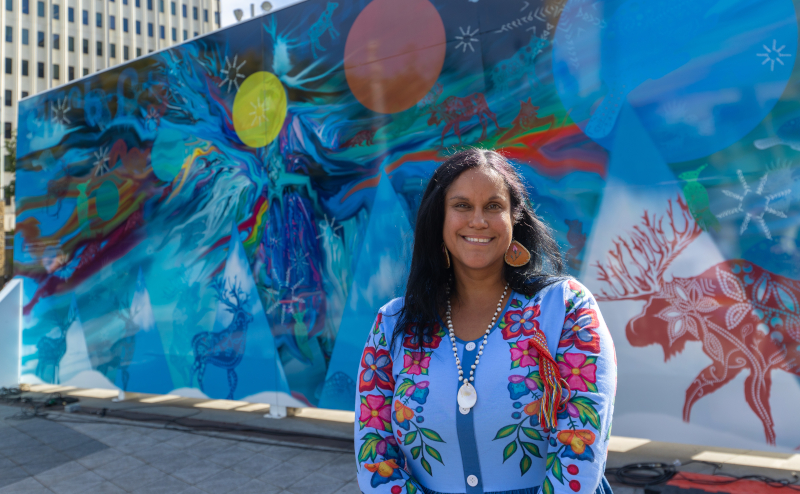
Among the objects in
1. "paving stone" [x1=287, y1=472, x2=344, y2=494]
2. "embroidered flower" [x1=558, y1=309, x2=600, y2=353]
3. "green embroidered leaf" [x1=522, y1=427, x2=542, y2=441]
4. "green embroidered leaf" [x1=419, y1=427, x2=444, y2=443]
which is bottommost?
"paving stone" [x1=287, y1=472, x2=344, y2=494]

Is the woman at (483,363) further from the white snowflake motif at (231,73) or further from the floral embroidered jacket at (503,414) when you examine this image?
the white snowflake motif at (231,73)

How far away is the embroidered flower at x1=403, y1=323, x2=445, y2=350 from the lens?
1269 mm

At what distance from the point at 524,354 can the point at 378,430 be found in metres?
0.41

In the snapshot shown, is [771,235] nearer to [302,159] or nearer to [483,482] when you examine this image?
[483,482]

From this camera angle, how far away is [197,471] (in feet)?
11.4

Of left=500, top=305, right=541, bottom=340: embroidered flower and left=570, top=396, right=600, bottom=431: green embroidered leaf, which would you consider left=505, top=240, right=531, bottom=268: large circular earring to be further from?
left=570, top=396, right=600, bottom=431: green embroidered leaf

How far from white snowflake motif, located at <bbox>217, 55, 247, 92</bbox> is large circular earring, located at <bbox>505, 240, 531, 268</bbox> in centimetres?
382

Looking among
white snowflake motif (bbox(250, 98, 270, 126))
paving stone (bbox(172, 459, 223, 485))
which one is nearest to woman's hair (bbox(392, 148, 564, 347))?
paving stone (bbox(172, 459, 223, 485))

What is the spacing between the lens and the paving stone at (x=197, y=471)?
11.0 ft

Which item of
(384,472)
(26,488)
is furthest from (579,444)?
(26,488)

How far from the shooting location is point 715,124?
2885mm

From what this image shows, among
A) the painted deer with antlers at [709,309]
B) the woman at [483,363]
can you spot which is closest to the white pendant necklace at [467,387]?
the woman at [483,363]

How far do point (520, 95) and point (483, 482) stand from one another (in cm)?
273

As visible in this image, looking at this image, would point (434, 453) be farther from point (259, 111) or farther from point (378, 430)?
point (259, 111)
